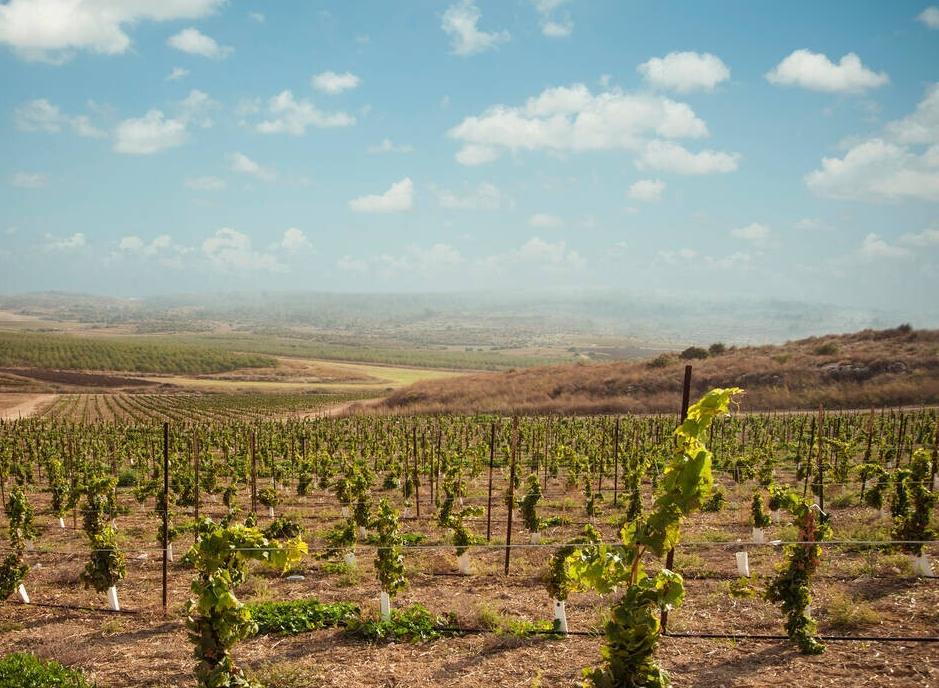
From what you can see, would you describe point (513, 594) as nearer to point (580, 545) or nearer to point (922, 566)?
point (580, 545)

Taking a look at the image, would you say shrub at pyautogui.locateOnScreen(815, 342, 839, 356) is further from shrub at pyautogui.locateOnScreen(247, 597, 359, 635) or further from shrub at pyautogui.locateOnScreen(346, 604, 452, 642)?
shrub at pyautogui.locateOnScreen(247, 597, 359, 635)

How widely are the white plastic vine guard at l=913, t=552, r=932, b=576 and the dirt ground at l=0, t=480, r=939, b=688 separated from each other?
27 cm

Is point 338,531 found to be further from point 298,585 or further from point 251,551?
point 251,551

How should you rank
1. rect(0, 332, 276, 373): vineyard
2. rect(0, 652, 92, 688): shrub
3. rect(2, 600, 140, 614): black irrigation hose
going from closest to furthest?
rect(0, 652, 92, 688): shrub → rect(2, 600, 140, 614): black irrigation hose → rect(0, 332, 276, 373): vineyard

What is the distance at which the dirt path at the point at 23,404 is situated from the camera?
6856cm

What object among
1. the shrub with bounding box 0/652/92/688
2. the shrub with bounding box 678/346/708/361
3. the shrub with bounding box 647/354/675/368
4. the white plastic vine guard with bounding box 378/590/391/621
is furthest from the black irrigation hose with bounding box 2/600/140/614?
the shrub with bounding box 678/346/708/361

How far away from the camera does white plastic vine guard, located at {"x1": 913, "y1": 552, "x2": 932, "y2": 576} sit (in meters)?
12.7

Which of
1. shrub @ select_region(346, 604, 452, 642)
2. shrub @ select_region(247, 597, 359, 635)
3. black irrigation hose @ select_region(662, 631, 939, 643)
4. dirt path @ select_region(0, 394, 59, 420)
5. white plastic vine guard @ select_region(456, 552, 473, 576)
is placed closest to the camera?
black irrigation hose @ select_region(662, 631, 939, 643)

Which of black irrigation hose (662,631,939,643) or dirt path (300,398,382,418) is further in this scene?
dirt path (300,398,382,418)

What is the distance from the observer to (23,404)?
7606 centimetres

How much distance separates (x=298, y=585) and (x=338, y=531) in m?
3.99

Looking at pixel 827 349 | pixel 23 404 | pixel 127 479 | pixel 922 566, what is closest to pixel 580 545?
pixel 922 566

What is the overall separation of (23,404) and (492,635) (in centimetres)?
8437

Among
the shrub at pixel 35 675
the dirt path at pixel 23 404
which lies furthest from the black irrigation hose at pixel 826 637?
the dirt path at pixel 23 404
